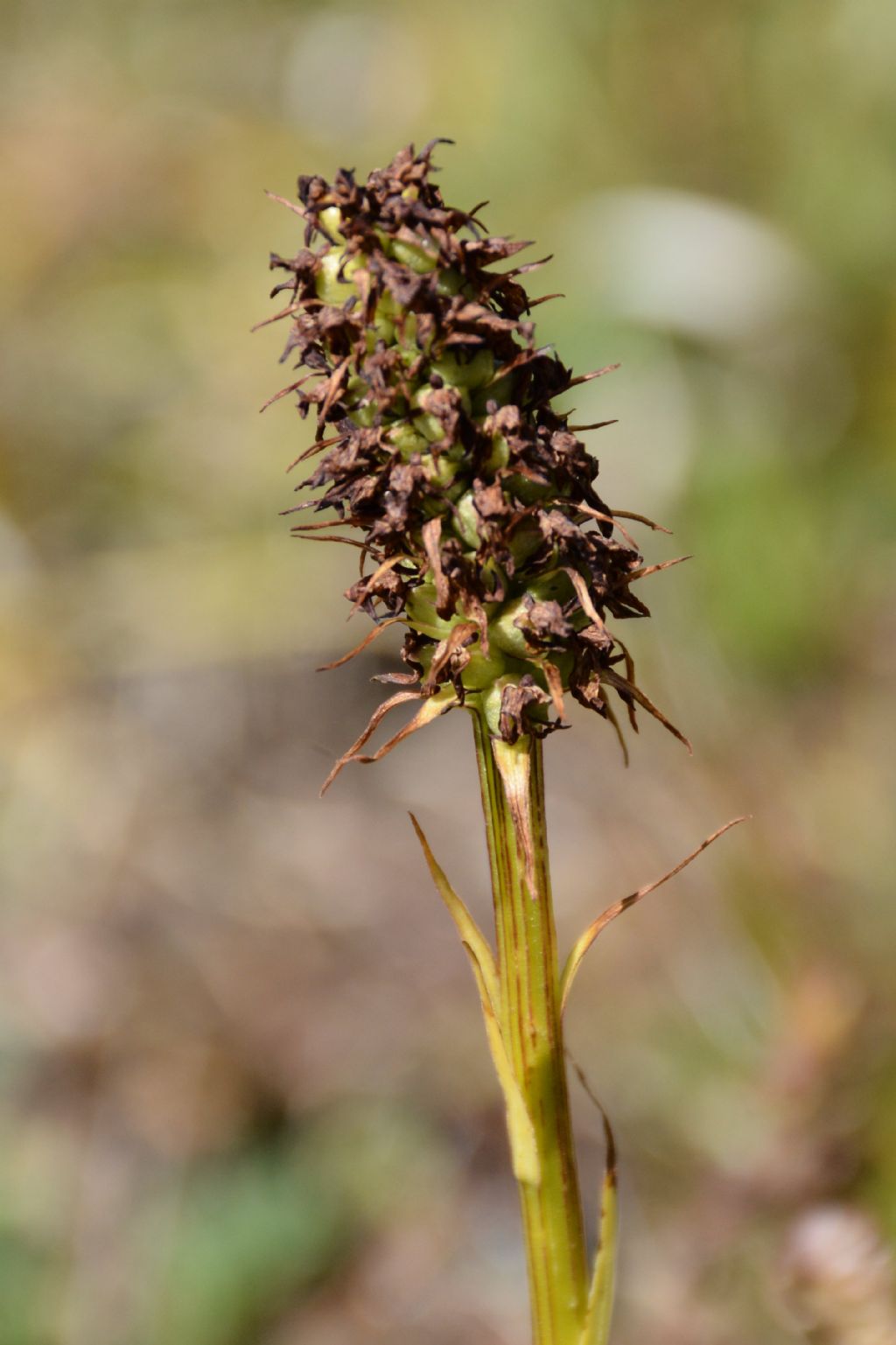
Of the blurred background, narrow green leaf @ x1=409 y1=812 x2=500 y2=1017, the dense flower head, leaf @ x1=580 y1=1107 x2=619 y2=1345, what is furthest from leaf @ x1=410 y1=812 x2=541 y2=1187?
the blurred background

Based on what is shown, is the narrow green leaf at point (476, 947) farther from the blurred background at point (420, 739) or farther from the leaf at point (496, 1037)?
the blurred background at point (420, 739)

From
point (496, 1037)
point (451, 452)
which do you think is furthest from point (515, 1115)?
point (451, 452)

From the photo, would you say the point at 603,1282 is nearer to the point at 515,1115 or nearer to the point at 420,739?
the point at 515,1115

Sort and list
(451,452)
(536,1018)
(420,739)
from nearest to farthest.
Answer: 1. (451,452)
2. (536,1018)
3. (420,739)

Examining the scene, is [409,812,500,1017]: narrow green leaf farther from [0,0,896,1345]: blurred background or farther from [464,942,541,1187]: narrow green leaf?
[0,0,896,1345]: blurred background

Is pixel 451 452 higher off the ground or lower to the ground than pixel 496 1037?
higher

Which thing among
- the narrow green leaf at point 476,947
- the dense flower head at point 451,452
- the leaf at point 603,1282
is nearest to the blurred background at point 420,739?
the leaf at point 603,1282
